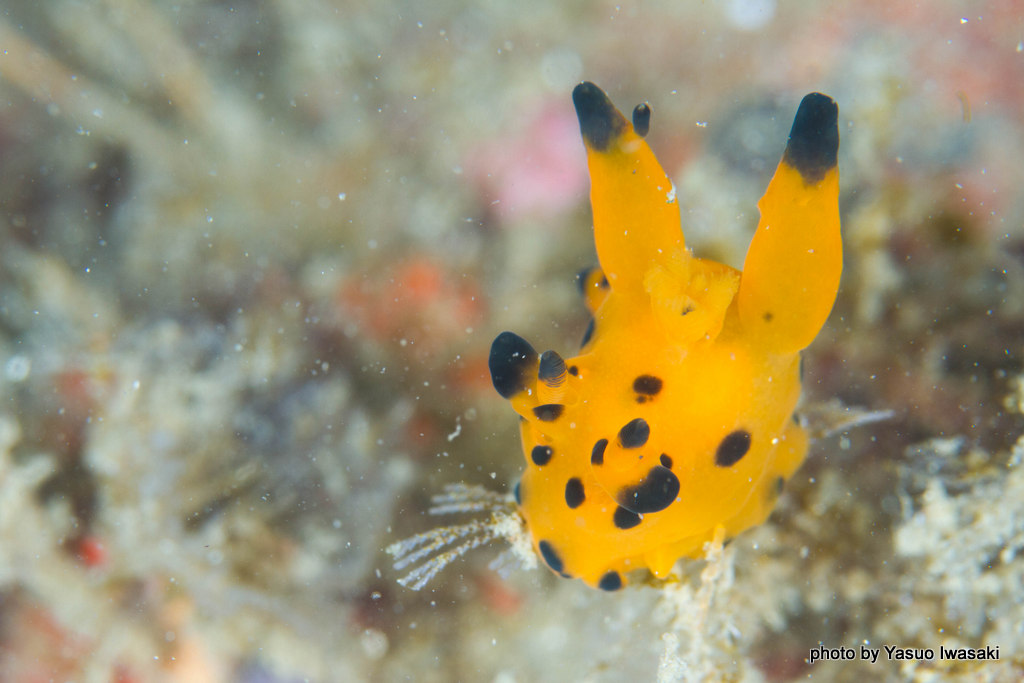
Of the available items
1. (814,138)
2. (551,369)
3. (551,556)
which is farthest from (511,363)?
(814,138)

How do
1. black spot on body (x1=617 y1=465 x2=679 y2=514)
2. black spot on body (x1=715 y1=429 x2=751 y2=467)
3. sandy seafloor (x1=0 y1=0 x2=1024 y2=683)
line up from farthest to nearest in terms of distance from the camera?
sandy seafloor (x1=0 y1=0 x2=1024 y2=683)
black spot on body (x1=715 y1=429 x2=751 y2=467)
black spot on body (x1=617 y1=465 x2=679 y2=514)

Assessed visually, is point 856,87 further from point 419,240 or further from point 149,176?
point 149,176

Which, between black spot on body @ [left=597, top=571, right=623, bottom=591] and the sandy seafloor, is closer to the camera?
black spot on body @ [left=597, top=571, right=623, bottom=591]

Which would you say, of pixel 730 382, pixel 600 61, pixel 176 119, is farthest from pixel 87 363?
pixel 730 382

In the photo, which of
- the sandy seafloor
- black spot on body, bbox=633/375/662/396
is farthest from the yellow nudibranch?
the sandy seafloor

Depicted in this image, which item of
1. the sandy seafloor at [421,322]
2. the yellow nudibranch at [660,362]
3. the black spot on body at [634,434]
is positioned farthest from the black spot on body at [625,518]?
the sandy seafloor at [421,322]

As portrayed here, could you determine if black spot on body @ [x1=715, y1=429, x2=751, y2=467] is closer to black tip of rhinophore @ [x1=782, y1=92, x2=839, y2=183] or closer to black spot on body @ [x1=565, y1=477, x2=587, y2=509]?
black spot on body @ [x1=565, y1=477, x2=587, y2=509]
